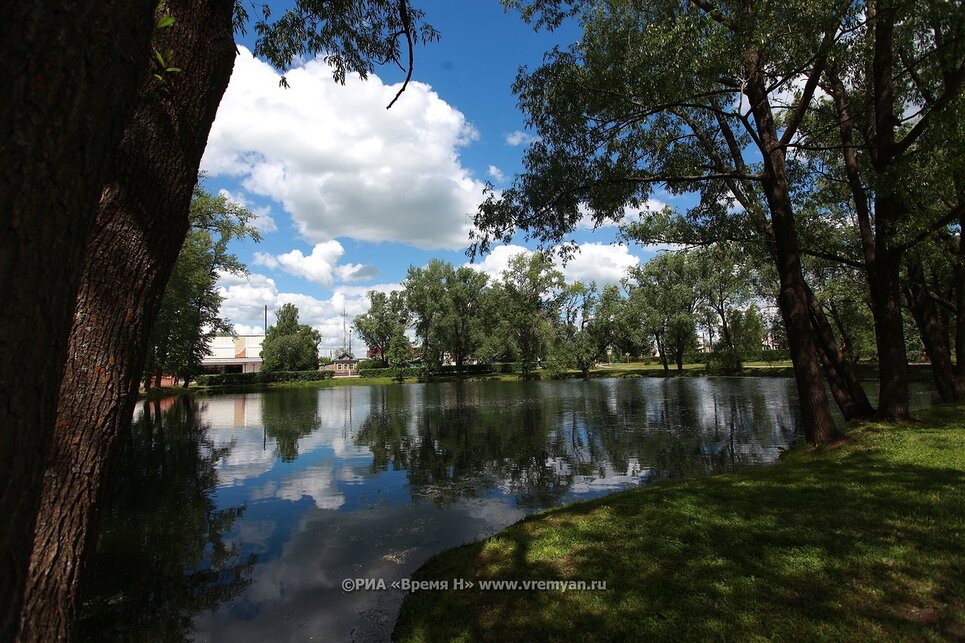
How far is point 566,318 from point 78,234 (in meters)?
63.7

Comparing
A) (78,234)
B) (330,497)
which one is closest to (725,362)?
(330,497)

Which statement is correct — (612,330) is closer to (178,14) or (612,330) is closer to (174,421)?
(174,421)

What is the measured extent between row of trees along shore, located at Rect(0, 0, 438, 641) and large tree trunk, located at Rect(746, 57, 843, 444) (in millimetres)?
10011

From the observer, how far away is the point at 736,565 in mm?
4676

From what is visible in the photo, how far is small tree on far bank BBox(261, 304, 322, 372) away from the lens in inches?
2938

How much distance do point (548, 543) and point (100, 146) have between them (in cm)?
548

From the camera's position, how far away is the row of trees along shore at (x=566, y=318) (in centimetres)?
5606

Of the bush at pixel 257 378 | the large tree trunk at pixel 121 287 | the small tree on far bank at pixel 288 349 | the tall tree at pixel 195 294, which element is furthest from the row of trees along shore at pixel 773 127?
the small tree on far bank at pixel 288 349

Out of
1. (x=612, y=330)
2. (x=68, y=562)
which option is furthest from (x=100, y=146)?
(x=612, y=330)

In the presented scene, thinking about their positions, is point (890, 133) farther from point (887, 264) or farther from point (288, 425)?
point (288, 425)

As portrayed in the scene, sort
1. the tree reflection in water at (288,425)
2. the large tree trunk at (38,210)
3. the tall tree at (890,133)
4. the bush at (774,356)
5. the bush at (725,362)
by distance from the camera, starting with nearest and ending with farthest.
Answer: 1. the large tree trunk at (38,210)
2. the tall tree at (890,133)
3. the tree reflection in water at (288,425)
4. the bush at (725,362)
5. the bush at (774,356)

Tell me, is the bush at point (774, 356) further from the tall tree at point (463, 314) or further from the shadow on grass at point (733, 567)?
the shadow on grass at point (733, 567)

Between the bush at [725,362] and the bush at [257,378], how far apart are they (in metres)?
45.6

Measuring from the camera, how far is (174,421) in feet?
79.9
